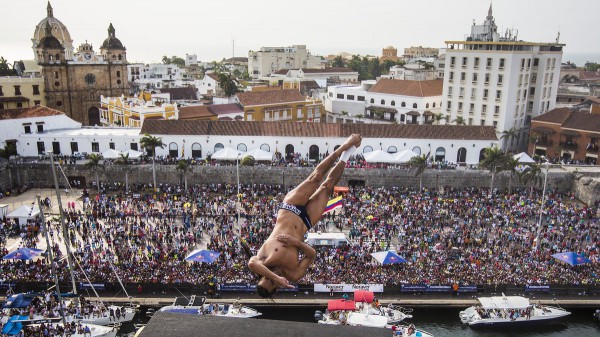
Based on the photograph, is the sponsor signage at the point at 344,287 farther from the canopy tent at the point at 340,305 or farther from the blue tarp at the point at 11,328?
the blue tarp at the point at 11,328

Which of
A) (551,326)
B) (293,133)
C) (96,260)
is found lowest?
(551,326)

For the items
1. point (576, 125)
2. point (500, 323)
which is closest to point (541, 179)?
point (576, 125)

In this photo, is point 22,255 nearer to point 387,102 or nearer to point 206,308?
point 206,308

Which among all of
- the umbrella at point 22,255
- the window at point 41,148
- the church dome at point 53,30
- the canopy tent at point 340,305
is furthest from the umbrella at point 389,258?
the church dome at point 53,30

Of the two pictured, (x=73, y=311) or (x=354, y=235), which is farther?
(x=354, y=235)

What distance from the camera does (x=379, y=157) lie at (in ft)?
176

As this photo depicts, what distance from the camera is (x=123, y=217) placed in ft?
141

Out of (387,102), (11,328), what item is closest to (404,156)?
(387,102)

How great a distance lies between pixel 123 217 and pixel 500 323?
29.8m

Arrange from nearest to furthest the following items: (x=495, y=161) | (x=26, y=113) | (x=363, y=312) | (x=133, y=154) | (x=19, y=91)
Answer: (x=363, y=312)
(x=495, y=161)
(x=133, y=154)
(x=26, y=113)
(x=19, y=91)

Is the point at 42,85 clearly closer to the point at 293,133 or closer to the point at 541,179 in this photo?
the point at 293,133

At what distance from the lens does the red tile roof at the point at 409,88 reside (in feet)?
249

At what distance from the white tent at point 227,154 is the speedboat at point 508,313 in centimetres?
2979

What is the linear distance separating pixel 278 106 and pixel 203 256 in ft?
150
